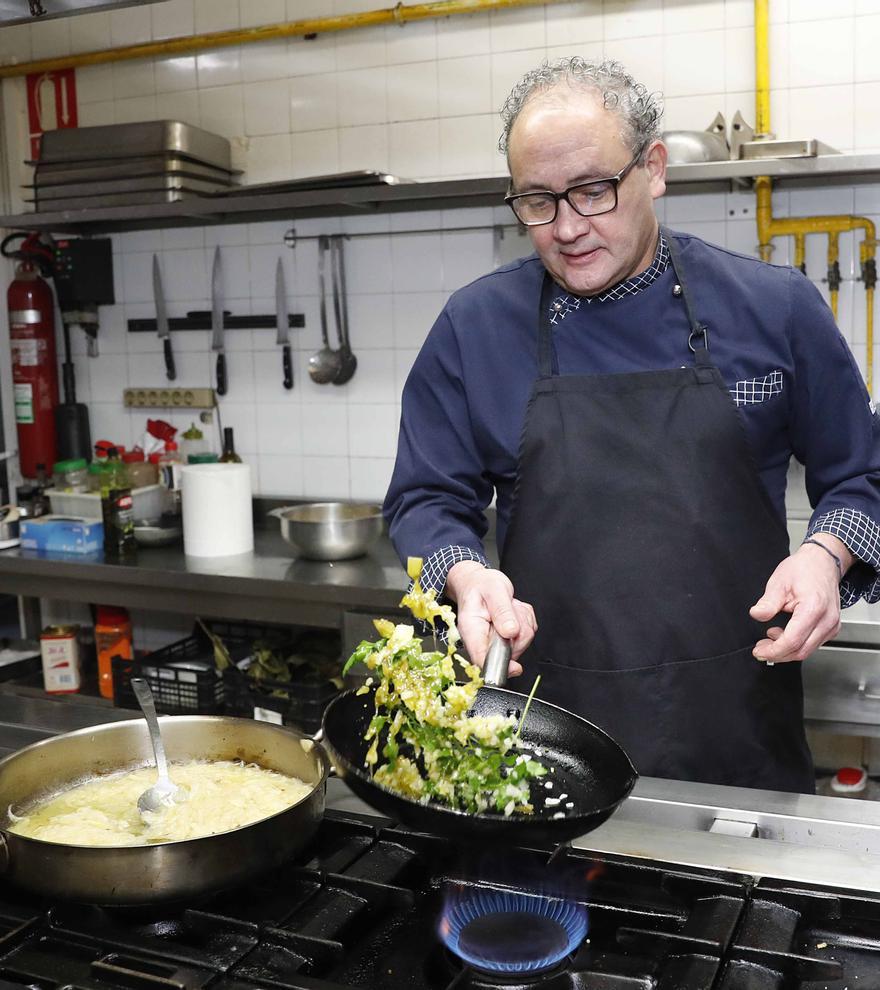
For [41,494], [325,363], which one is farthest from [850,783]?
[41,494]

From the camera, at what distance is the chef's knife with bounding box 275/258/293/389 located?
145 inches

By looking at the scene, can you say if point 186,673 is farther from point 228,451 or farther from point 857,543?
point 857,543

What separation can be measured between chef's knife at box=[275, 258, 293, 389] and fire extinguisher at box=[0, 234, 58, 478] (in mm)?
927

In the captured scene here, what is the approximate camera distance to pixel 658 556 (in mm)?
1731

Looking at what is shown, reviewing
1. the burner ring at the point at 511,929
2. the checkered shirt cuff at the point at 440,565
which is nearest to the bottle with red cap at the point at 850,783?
the checkered shirt cuff at the point at 440,565

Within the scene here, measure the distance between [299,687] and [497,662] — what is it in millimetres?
1723

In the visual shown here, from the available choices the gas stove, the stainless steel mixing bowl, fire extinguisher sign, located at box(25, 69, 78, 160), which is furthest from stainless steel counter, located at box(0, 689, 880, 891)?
fire extinguisher sign, located at box(25, 69, 78, 160)

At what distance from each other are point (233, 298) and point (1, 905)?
9.71 ft

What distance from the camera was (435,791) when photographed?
3.62ft

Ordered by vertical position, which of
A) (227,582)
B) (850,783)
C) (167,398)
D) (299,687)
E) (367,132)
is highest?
(367,132)

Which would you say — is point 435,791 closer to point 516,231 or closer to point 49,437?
point 516,231

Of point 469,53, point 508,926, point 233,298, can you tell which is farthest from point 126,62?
point 508,926

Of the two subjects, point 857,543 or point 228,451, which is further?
point 228,451

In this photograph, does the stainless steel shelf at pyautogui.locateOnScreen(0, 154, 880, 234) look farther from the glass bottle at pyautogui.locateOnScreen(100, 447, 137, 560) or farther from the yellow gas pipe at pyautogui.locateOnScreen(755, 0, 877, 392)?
the glass bottle at pyautogui.locateOnScreen(100, 447, 137, 560)
